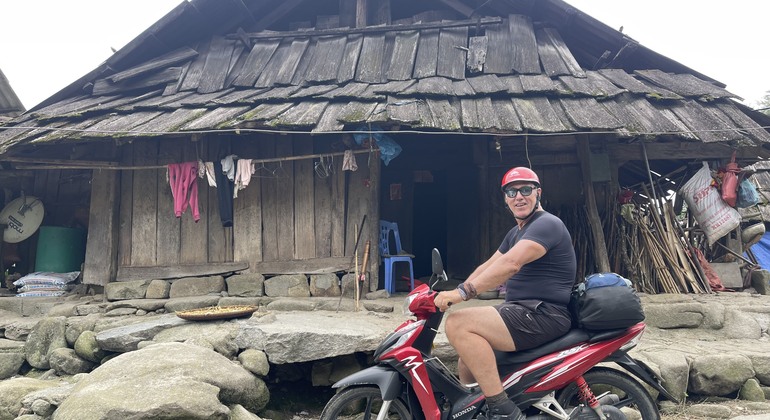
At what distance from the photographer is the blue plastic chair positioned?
700cm

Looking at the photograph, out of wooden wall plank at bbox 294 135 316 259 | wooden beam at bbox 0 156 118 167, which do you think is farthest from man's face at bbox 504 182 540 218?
wooden beam at bbox 0 156 118 167

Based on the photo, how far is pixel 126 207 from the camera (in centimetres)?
752

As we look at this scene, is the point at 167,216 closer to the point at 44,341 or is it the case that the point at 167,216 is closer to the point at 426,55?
the point at 44,341

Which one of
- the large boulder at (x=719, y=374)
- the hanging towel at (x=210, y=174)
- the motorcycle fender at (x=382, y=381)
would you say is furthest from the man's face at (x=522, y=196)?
the hanging towel at (x=210, y=174)

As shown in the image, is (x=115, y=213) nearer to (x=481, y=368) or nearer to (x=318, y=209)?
(x=318, y=209)

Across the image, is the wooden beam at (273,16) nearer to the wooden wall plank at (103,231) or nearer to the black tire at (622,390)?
the wooden wall plank at (103,231)

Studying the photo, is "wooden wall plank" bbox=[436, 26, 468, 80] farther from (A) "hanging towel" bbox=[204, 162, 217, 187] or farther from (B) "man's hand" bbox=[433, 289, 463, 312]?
(B) "man's hand" bbox=[433, 289, 463, 312]

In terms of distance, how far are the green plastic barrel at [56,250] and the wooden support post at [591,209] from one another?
841 centimetres

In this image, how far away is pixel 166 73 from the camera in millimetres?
8523

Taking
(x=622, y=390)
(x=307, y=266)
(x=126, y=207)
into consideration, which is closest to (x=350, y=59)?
(x=307, y=266)

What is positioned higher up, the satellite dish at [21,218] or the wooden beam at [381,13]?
the wooden beam at [381,13]

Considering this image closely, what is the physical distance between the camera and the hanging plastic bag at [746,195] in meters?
6.75

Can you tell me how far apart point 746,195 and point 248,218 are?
23.3ft

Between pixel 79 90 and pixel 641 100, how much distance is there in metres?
9.19
